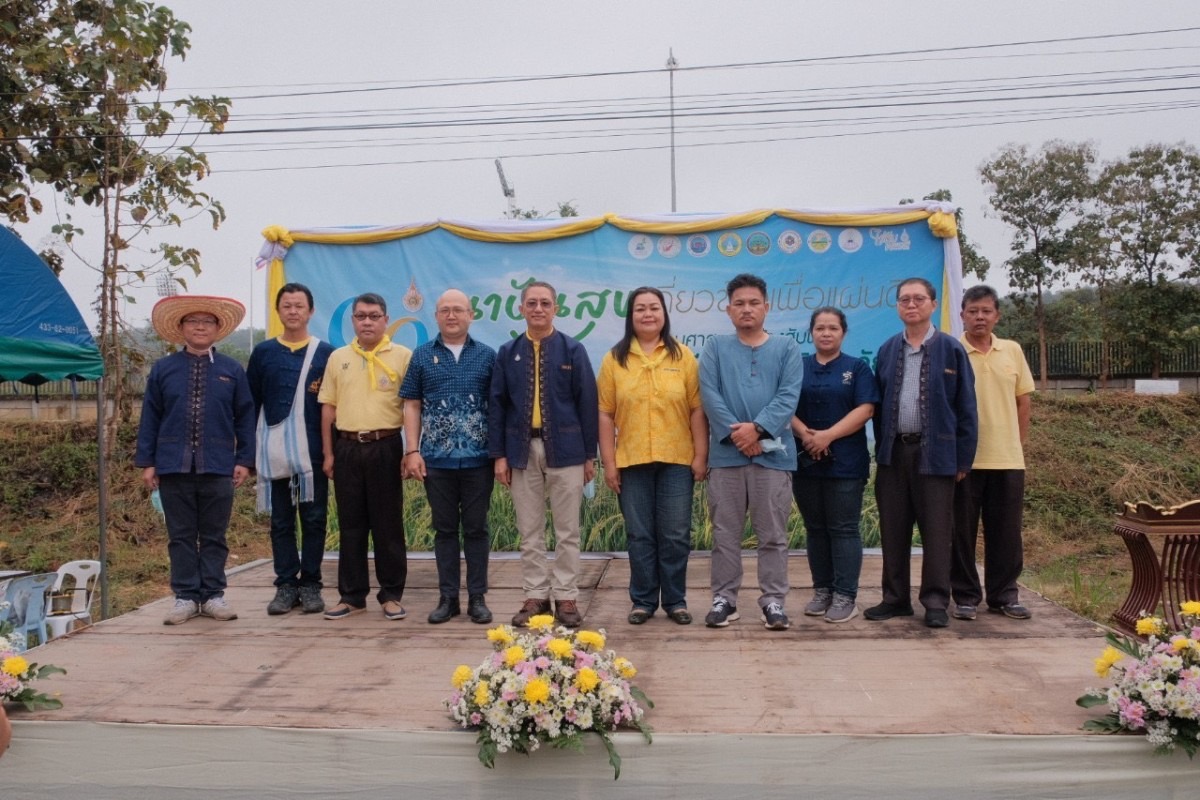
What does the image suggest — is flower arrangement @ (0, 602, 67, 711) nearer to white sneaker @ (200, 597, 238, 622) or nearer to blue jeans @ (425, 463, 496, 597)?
white sneaker @ (200, 597, 238, 622)

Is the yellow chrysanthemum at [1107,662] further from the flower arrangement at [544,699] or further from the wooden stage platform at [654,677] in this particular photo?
the flower arrangement at [544,699]

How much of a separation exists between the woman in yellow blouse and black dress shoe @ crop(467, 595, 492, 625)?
2.01 feet

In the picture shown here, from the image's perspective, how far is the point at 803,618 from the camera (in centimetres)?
401

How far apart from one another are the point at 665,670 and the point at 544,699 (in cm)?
81

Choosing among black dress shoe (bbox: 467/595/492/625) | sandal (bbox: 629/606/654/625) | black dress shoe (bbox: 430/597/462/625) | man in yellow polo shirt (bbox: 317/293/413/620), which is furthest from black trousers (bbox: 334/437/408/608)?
sandal (bbox: 629/606/654/625)

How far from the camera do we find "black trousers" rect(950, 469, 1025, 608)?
402 cm

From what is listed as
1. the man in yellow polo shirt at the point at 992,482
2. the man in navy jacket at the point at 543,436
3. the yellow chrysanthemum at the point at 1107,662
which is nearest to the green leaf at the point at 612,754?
the man in navy jacket at the point at 543,436

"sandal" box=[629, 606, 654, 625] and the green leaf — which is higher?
"sandal" box=[629, 606, 654, 625]

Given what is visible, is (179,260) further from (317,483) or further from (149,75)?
(317,483)

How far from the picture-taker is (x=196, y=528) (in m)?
4.19

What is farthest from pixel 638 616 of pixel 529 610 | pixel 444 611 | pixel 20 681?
pixel 20 681

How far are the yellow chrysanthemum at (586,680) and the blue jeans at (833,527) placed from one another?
1628mm

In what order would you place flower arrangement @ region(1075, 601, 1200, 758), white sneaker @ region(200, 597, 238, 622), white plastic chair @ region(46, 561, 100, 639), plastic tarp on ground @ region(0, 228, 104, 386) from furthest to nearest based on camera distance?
plastic tarp on ground @ region(0, 228, 104, 386) < white plastic chair @ region(46, 561, 100, 639) < white sneaker @ region(200, 597, 238, 622) < flower arrangement @ region(1075, 601, 1200, 758)

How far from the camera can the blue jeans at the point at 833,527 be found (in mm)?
3934
